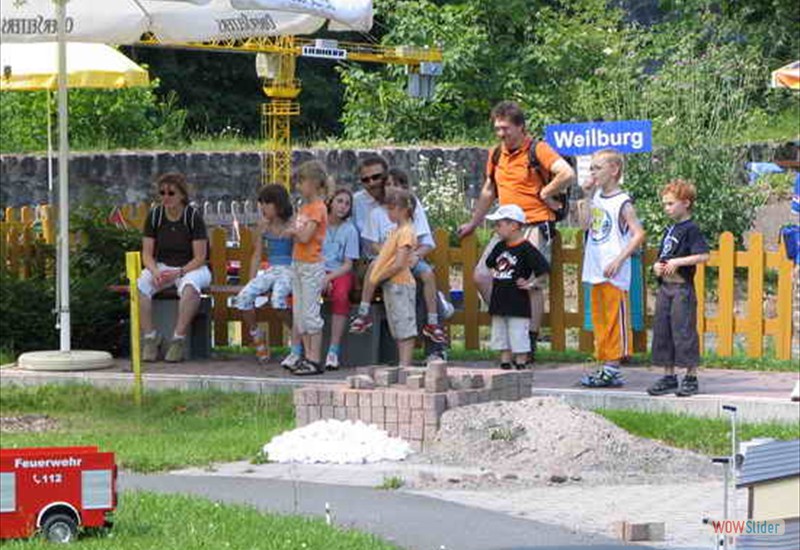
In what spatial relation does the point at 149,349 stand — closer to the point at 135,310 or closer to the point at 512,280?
the point at 135,310

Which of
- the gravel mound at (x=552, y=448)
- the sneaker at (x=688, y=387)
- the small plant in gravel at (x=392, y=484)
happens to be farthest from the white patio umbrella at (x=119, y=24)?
the small plant in gravel at (x=392, y=484)

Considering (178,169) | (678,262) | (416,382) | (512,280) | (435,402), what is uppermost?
(178,169)

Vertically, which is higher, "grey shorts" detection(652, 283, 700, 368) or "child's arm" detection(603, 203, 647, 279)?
"child's arm" detection(603, 203, 647, 279)

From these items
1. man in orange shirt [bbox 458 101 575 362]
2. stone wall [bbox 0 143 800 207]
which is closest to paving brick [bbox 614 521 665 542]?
man in orange shirt [bbox 458 101 575 362]

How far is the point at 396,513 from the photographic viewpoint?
1025 cm

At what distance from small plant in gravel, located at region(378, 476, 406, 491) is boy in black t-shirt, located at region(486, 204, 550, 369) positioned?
4076 mm

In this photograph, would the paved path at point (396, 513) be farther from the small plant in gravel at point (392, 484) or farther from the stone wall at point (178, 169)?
the stone wall at point (178, 169)

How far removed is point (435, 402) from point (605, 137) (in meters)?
5.39

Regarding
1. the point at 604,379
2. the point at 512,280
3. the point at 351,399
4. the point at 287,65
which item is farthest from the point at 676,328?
the point at 287,65

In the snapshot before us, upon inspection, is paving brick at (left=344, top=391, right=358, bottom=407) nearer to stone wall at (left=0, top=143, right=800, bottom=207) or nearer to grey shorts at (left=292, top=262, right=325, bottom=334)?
grey shorts at (left=292, top=262, right=325, bottom=334)

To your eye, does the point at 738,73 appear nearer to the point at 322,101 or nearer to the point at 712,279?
the point at 712,279

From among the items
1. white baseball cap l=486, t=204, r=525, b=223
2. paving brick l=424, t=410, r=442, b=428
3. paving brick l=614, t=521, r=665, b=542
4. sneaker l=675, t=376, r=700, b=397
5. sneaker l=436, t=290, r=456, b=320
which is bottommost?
paving brick l=614, t=521, r=665, b=542

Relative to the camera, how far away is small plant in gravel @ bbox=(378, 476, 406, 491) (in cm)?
1106

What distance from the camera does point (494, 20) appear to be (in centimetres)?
3759
